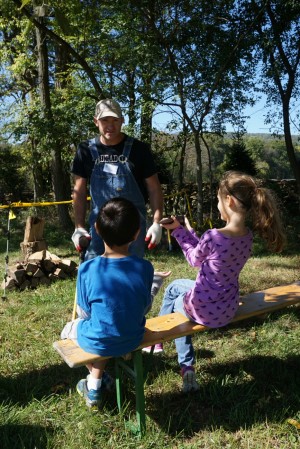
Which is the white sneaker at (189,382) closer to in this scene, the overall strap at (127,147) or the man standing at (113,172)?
the man standing at (113,172)

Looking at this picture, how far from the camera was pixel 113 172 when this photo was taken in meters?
2.91

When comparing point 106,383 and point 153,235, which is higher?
point 153,235

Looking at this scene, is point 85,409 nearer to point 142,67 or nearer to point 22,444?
point 22,444

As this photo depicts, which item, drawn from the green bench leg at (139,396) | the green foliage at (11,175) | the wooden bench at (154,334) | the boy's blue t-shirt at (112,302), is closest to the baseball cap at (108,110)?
the boy's blue t-shirt at (112,302)

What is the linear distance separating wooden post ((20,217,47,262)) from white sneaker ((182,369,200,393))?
15.5 feet

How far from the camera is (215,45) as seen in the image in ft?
29.8

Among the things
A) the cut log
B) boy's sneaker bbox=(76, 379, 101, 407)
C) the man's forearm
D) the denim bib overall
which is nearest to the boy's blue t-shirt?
boy's sneaker bbox=(76, 379, 101, 407)

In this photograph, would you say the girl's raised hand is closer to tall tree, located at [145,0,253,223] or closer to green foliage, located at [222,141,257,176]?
tall tree, located at [145,0,253,223]

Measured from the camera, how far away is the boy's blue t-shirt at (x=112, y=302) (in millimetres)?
2154

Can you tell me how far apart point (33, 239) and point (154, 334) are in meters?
5.05

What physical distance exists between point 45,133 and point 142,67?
2.65 m

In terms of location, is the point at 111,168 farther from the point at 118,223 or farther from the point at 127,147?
the point at 118,223

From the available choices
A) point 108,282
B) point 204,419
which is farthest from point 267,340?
point 108,282

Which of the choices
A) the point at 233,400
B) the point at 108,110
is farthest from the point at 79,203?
the point at 233,400
